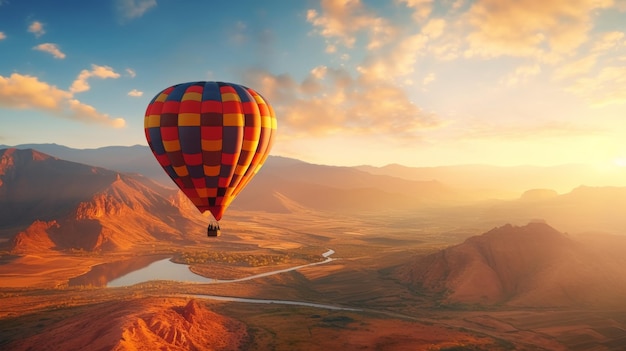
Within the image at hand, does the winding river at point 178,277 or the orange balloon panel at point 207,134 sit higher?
the orange balloon panel at point 207,134

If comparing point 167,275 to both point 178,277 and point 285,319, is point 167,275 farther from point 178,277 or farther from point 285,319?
point 285,319

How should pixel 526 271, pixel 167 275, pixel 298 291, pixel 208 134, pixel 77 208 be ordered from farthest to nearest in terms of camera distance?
pixel 77 208, pixel 167 275, pixel 298 291, pixel 526 271, pixel 208 134

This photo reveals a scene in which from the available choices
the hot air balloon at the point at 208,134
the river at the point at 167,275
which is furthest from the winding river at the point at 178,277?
the hot air balloon at the point at 208,134

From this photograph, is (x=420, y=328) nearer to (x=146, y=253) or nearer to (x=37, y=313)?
(x=37, y=313)

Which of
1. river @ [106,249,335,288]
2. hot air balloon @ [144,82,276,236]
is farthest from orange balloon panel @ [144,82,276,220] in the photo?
river @ [106,249,335,288]

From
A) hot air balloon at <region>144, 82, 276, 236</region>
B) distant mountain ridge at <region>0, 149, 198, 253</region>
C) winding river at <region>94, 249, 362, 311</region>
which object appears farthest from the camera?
distant mountain ridge at <region>0, 149, 198, 253</region>

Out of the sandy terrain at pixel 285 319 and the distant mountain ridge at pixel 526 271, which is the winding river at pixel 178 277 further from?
the distant mountain ridge at pixel 526 271

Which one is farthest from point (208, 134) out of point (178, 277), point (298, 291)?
point (178, 277)

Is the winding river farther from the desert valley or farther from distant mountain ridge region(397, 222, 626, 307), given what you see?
distant mountain ridge region(397, 222, 626, 307)
